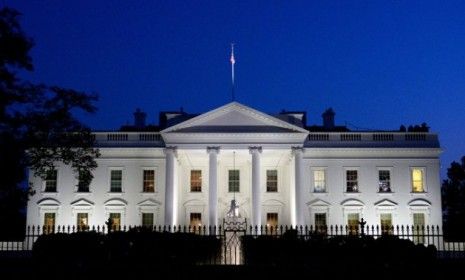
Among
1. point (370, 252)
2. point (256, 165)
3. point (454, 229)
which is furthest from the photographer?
point (454, 229)

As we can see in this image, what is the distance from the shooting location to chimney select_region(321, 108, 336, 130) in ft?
171

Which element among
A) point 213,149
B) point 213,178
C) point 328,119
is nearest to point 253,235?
point 213,178

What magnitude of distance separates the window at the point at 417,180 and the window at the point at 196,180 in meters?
15.1

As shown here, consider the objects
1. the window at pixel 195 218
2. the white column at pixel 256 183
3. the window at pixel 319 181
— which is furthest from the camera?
the window at pixel 195 218

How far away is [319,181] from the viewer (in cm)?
4403

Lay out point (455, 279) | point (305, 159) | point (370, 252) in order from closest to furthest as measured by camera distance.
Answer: point (455, 279), point (370, 252), point (305, 159)

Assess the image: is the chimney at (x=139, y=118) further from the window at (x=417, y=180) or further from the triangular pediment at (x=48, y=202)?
the window at (x=417, y=180)

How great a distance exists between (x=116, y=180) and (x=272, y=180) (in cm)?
1119

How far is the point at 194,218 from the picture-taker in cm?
4469

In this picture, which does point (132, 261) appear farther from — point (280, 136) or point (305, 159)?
point (305, 159)

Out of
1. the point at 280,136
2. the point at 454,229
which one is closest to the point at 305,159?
the point at 280,136

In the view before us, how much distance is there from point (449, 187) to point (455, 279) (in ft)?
156

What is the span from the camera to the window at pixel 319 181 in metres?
43.9

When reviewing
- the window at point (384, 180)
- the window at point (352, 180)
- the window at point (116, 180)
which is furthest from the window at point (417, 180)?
the window at point (116, 180)
